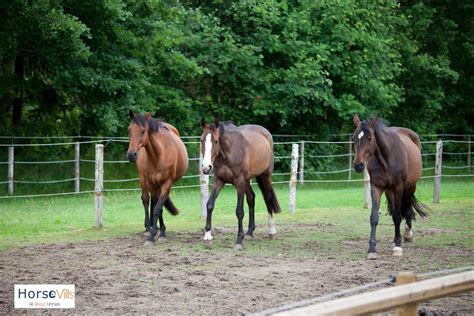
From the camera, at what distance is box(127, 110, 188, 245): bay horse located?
12.2 metres

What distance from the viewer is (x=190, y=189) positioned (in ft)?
73.2

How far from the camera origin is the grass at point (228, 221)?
504 inches

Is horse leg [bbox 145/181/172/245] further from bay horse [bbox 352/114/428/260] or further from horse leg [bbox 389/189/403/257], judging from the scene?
horse leg [bbox 389/189/403/257]

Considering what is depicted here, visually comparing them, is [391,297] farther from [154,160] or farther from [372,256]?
[154,160]

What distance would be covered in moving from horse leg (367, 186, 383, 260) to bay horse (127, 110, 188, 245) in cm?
310

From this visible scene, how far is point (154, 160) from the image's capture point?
1268cm

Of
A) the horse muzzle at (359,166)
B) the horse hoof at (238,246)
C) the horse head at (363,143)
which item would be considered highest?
the horse head at (363,143)

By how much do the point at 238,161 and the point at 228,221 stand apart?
3.36 m

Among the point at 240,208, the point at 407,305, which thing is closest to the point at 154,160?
the point at 240,208

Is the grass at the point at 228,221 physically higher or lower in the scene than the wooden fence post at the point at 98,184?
lower

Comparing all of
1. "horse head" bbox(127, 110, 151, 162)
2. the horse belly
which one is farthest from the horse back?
"horse head" bbox(127, 110, 151, 162)

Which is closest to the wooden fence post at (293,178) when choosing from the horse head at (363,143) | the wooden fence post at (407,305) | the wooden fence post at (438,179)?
the wooden fence post at (438,179)

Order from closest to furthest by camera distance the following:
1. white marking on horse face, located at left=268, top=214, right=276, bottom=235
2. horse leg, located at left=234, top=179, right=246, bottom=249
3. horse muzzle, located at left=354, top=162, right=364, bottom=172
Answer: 1. horse muzzle, located at left=354, top=162, right=364, bottom=172
2. horse leg, located at left=234, top=179, right=246, bottom=249
3. white marking on horse face, located at left=268, top=214, right=276, bottom=235

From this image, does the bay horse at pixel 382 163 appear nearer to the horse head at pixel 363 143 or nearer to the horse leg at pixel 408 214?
the horse head at pixel 363 143
